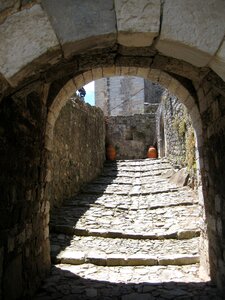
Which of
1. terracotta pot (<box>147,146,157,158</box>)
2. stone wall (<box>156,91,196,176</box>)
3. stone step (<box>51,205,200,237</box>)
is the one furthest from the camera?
terracotta pot (<box>147,146,157,158</box>)

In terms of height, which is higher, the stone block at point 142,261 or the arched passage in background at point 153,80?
the arched passage in background at point 153,80

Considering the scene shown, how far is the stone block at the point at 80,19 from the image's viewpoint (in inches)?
76.0

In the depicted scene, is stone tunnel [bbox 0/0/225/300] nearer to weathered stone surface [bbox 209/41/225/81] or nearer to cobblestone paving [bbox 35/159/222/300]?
weathered stone surface [bbox 209/41/225/81]

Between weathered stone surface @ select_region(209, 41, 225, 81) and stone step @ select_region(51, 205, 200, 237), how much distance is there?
11.4 feet

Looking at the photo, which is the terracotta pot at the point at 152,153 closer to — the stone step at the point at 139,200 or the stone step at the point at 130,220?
the stone step at the point at 139,200

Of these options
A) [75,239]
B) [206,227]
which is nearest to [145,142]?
[75,239]

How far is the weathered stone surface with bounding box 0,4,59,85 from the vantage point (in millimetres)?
1913

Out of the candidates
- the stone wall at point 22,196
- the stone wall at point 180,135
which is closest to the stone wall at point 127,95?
the stone wall at point 180,135

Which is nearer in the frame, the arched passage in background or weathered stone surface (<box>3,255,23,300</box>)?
weathered stone surface (<box>3,255,23,300</box>)

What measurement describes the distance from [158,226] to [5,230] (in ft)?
11.1

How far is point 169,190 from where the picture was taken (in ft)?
24.8

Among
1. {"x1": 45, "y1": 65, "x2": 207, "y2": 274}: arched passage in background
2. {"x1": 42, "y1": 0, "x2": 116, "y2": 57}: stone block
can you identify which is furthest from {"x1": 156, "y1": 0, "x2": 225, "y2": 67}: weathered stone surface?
{"x1": 45, "y1": 65, "x2": 207, "y2": 274}: arched passage in background

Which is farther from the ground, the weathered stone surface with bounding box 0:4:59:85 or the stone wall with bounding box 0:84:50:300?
the weathered stone surface with bounding box 0:4:59:85

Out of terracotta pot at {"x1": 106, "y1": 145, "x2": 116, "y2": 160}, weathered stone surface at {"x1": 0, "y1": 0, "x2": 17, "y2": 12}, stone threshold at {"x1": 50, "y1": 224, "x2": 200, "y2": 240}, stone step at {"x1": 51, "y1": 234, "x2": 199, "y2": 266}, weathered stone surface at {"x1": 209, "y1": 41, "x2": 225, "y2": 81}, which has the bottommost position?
stone step at {"x1": 51, "y1": 234, "x2": 199, "y2": 266}
